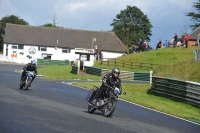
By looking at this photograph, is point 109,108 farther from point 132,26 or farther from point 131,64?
point 132,26

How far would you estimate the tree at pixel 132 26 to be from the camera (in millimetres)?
121500

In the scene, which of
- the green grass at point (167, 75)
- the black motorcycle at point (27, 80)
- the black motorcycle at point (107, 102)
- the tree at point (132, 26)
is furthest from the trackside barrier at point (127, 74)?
the tree at point (132, 26)

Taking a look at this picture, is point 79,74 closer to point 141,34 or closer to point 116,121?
point 116,121

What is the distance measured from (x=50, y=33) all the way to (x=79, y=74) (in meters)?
54.5

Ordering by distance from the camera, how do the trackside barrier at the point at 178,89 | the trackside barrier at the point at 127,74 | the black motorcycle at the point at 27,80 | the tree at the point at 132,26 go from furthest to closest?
1. the tree at the point at 132,26
2. the trackside barrier at the point at 127,74
3. the trackside barrier at the point at 178,89
4. the black motorcycle at the point at 27,80

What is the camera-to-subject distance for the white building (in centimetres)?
10469

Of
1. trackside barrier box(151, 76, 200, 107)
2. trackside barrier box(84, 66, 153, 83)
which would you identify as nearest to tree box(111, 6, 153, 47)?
trackside barrier box(84, 66, 153, 83)

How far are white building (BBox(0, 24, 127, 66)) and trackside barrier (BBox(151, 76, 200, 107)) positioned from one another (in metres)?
71.4

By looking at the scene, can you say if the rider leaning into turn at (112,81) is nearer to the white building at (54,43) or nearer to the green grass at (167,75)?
the green grass at (167,75)

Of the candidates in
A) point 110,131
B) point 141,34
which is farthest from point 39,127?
point 141,34

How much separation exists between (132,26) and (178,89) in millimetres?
94416

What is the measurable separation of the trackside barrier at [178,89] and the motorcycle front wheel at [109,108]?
34.2 feet

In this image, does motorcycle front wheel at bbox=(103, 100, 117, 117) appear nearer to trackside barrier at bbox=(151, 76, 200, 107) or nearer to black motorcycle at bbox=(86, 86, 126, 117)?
black motorcycle at bbox=(86, 86, 126, 117)

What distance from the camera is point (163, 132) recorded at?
14594mm
